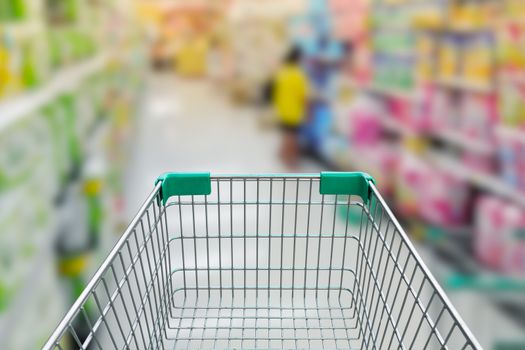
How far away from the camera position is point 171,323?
1.30 meters

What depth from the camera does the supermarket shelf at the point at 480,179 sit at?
3.08 metres

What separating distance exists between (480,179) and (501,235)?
0.45m

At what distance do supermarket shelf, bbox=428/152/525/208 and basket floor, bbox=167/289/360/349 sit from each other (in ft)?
5.74

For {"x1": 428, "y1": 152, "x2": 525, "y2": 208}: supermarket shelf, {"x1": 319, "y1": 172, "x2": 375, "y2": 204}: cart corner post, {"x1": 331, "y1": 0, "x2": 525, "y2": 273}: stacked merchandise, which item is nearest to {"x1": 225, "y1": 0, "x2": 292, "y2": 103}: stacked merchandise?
{"x1": 331, "y1": 0, "x2": 525, "y2": 273}: stacked merchandise

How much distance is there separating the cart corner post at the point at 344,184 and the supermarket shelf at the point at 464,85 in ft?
8.44

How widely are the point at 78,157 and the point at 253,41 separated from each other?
25.6 ft

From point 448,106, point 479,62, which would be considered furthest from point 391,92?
point 479,62

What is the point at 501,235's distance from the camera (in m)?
3.09

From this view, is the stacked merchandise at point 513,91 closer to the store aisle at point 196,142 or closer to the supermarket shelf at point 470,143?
the supermarket shelf at point 470,143

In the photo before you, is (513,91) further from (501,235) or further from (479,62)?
(501,235)

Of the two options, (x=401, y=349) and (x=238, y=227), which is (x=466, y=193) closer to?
(x=238, y=227)

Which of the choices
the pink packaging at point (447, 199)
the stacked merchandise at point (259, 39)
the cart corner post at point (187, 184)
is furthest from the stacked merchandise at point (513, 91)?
the stacked merchandise at point (259, 39)

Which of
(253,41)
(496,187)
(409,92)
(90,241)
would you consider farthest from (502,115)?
(253,41)

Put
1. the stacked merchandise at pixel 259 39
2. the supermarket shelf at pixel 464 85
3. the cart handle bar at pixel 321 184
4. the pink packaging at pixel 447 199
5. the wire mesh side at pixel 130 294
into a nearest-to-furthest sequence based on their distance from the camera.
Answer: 1. the wire mesh side at pixel 130 294
2. the cart handle bar at pixel 321 184
3. the supermarket shelf at pixel 464 85
4. the pink packaging at pixel 447 199
5. the stacked merchandise at pixel 259 39
